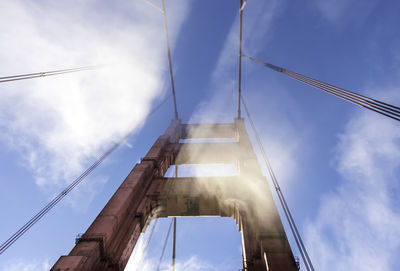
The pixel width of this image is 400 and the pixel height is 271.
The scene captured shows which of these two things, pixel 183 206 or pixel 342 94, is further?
pixel 183 206

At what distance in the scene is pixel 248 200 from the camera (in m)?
11.4

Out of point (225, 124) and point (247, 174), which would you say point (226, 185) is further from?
point (225, 124)

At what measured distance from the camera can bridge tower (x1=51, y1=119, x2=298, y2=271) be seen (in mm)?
7727

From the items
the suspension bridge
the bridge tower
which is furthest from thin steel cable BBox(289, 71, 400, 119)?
the bridge tower

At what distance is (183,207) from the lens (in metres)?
12.1

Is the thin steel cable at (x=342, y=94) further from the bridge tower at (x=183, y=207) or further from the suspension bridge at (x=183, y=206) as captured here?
the bridge tower at (x=183, y=207)

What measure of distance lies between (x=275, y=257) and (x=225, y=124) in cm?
1595

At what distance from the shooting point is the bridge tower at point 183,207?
7.73 meters

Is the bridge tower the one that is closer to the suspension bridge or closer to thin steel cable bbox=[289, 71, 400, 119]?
the suspension bridge

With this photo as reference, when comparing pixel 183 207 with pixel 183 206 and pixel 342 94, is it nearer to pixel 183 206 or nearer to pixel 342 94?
pixel 183 206

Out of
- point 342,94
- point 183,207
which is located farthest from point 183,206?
point 342,94

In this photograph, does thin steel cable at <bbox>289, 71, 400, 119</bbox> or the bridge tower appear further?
the bridge tower

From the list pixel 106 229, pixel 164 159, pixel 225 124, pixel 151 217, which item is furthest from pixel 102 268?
Answer: pixel 225 124

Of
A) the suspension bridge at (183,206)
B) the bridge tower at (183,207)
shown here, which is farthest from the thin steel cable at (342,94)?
the bridge tower at (183,207)
